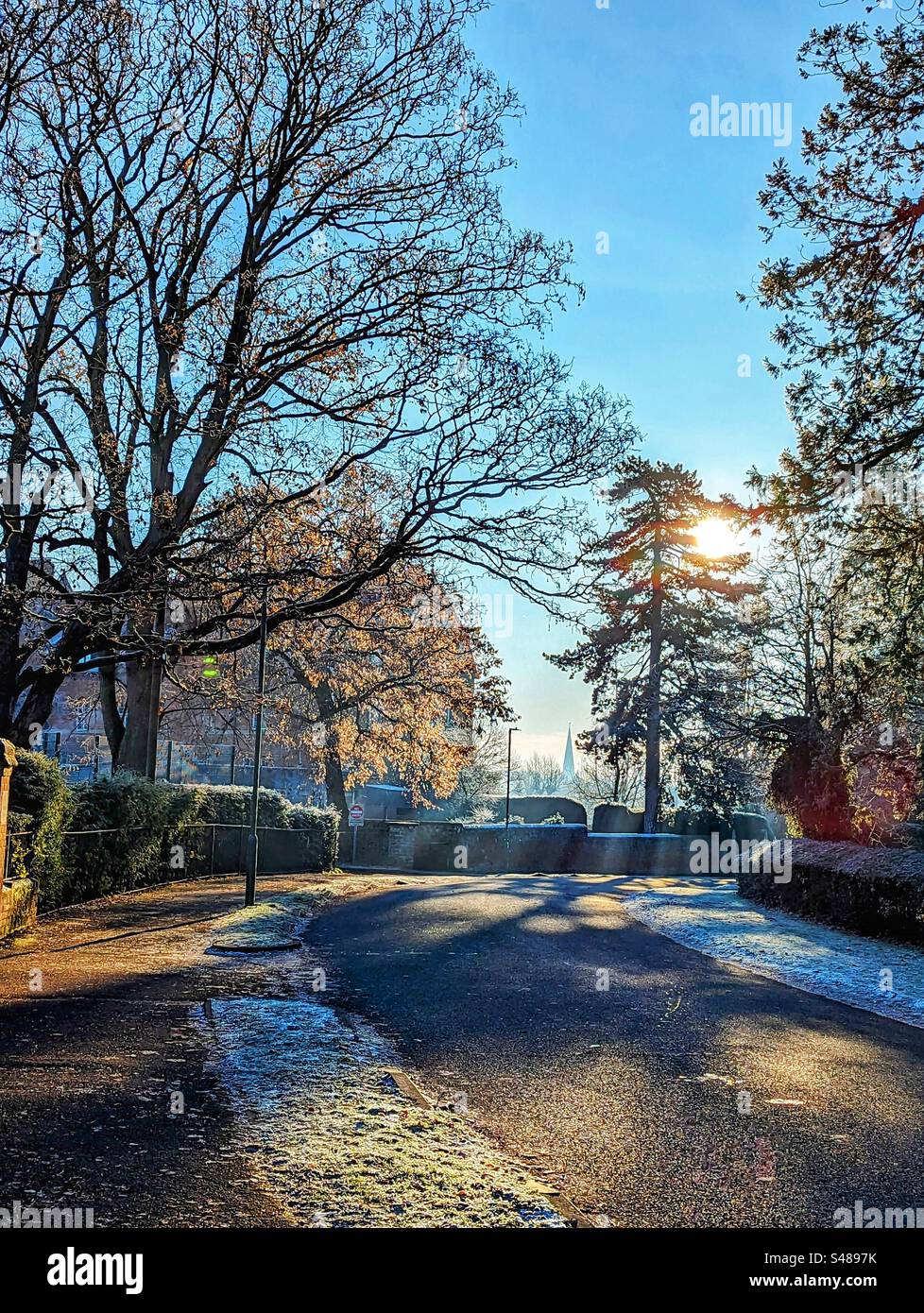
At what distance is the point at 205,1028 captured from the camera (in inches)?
328

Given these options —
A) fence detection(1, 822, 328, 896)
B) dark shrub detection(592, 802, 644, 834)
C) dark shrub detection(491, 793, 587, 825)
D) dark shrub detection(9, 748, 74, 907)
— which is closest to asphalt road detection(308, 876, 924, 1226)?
dark shrub detection(9, 748, 74, 907)

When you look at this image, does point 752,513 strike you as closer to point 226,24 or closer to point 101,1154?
point 226,24

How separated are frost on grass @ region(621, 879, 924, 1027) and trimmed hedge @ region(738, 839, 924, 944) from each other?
332mm

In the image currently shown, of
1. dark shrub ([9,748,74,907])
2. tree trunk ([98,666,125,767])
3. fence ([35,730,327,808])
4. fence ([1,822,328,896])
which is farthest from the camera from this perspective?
fence ([35,730,327,808])

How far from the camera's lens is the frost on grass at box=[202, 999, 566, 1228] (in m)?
4.64

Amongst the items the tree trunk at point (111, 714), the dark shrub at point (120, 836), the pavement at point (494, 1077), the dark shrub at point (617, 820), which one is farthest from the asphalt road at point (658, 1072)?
the dark shrub at point (617, 820)

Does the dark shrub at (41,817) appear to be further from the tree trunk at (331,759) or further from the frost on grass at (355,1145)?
the tree trunk at (331,759)

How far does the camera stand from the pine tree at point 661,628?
155 feet

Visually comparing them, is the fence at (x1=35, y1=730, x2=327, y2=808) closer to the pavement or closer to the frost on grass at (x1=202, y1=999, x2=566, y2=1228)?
the pavement

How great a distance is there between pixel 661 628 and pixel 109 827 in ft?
108

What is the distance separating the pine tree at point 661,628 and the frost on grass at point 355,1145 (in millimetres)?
40312

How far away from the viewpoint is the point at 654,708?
46.4 m

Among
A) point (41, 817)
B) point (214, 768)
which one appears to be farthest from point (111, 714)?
point (214, 768)
